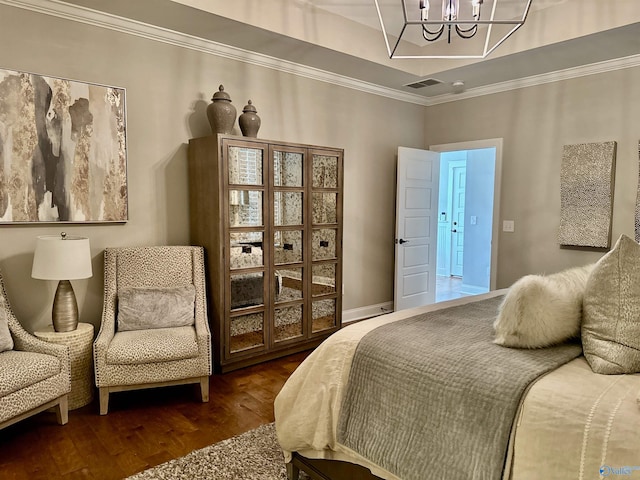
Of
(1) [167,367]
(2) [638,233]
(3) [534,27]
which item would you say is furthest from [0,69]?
(2) [638,233]

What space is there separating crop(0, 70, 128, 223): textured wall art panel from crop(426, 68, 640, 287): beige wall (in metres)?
3.72

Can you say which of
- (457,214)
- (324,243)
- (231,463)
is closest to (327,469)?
(231,463)

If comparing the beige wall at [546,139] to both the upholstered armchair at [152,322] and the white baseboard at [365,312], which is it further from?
the upholstered armchair at [152,322]

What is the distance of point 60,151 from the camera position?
2.97 meters

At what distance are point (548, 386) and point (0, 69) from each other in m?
3.41

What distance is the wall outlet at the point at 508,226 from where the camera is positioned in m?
4.64

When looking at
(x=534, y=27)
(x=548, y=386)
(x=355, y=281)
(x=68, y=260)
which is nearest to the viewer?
(x=548, y=386)

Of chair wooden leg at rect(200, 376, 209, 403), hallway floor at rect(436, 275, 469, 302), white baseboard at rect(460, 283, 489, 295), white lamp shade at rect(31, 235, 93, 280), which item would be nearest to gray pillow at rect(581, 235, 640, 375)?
chair wooden leg at rect(200, 376, 209, 403)

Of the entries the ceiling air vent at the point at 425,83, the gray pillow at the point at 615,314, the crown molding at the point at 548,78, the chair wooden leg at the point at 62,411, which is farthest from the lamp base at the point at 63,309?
the crown molding at the point at 548,78

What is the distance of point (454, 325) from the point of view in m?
1.98

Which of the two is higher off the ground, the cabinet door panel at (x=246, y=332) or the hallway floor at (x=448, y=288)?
the cabinet door panel at (x=246, y=332)

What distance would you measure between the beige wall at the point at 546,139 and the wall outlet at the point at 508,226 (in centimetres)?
4

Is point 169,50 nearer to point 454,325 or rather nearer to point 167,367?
point 167,367

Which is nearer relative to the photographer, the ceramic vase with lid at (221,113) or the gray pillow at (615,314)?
the gray pillow at (615,314)
